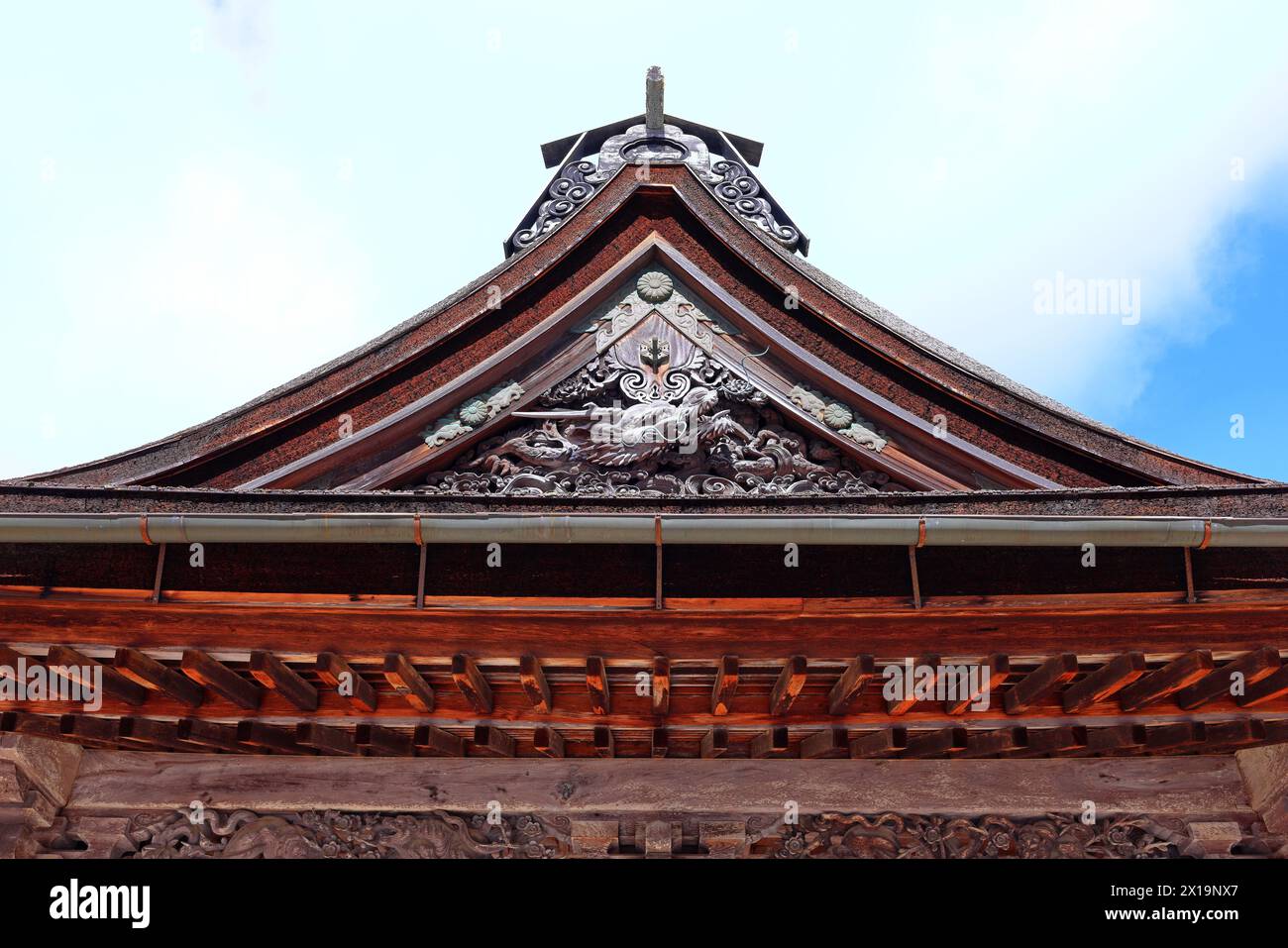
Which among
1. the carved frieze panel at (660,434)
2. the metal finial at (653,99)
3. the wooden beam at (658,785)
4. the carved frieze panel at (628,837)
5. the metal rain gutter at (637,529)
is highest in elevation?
the metal finial at (653,99)

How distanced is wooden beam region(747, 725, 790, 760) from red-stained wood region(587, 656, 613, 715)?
78 centimetres

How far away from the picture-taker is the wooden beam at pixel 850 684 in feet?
14.9

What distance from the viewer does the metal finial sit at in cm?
710

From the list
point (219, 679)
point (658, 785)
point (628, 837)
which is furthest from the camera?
point (658, 785)

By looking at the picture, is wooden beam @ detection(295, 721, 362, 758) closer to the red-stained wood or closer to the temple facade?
the temple facade

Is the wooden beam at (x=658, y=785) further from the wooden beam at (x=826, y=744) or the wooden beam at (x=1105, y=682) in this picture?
the wooden beam at (x=1105, y=682)

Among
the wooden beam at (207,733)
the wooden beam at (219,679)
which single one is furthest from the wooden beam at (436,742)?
the wooden beam at (207,733)

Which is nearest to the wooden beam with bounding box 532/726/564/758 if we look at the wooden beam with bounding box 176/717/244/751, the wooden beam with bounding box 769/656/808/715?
the wooden beam with bounding box 769/656/808/715

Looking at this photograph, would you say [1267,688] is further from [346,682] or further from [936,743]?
[346,682]

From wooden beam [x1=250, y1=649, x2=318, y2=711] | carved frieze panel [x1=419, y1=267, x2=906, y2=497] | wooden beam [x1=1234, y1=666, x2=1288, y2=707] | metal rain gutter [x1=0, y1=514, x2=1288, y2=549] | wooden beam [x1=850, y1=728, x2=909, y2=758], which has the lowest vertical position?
wooden beam [x1=850, y1=728, x2=909, y2=758]

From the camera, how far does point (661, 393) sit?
225 inches

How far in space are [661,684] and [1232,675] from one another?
2603mm

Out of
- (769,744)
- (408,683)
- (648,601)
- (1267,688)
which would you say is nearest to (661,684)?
(648,601)

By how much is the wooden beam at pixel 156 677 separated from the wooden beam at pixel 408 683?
0.93 meters
